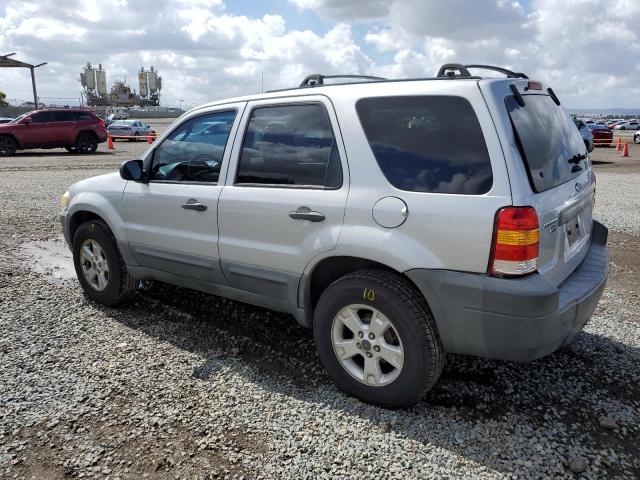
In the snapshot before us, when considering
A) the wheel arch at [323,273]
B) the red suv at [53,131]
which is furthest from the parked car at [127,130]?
the wheel arch at [323,273]

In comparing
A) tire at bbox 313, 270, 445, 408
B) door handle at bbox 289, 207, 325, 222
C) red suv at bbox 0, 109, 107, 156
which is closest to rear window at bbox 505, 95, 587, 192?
tire at bbox 313, 270, 445, 408

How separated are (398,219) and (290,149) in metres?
0.94

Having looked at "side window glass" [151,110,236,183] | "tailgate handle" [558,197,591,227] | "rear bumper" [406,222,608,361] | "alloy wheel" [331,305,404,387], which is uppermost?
"side window glass" [151,110,236,183]

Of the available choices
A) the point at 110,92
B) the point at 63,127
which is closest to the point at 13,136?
the point at 63,127

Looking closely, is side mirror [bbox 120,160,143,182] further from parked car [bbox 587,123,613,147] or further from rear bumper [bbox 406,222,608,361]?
parked car [bbox 587,123,613,147]

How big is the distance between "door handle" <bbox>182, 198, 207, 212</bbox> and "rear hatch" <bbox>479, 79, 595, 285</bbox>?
2.01m

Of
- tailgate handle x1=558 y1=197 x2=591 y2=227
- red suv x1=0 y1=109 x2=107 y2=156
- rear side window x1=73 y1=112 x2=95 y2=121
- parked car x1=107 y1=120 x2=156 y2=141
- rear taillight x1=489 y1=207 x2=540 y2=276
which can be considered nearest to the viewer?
rear taillight x1=489 y1=207 x2=540 y2=276

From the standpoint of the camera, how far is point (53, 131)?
20719 mm

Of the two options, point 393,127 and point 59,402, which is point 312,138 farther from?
point 59,402

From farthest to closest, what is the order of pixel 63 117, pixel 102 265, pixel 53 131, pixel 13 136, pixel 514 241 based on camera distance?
pixel 63 117 → pixel 53 131 → pixel 13 136 → pixel 102 265 → pixel 514 241

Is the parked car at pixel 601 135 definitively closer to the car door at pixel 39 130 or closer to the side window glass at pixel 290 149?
the car door at pixel 39 130

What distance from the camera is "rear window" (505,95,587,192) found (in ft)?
8.77

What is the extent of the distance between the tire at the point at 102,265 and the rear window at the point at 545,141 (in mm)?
3315

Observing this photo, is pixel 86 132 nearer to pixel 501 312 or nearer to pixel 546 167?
pixel 546 167
